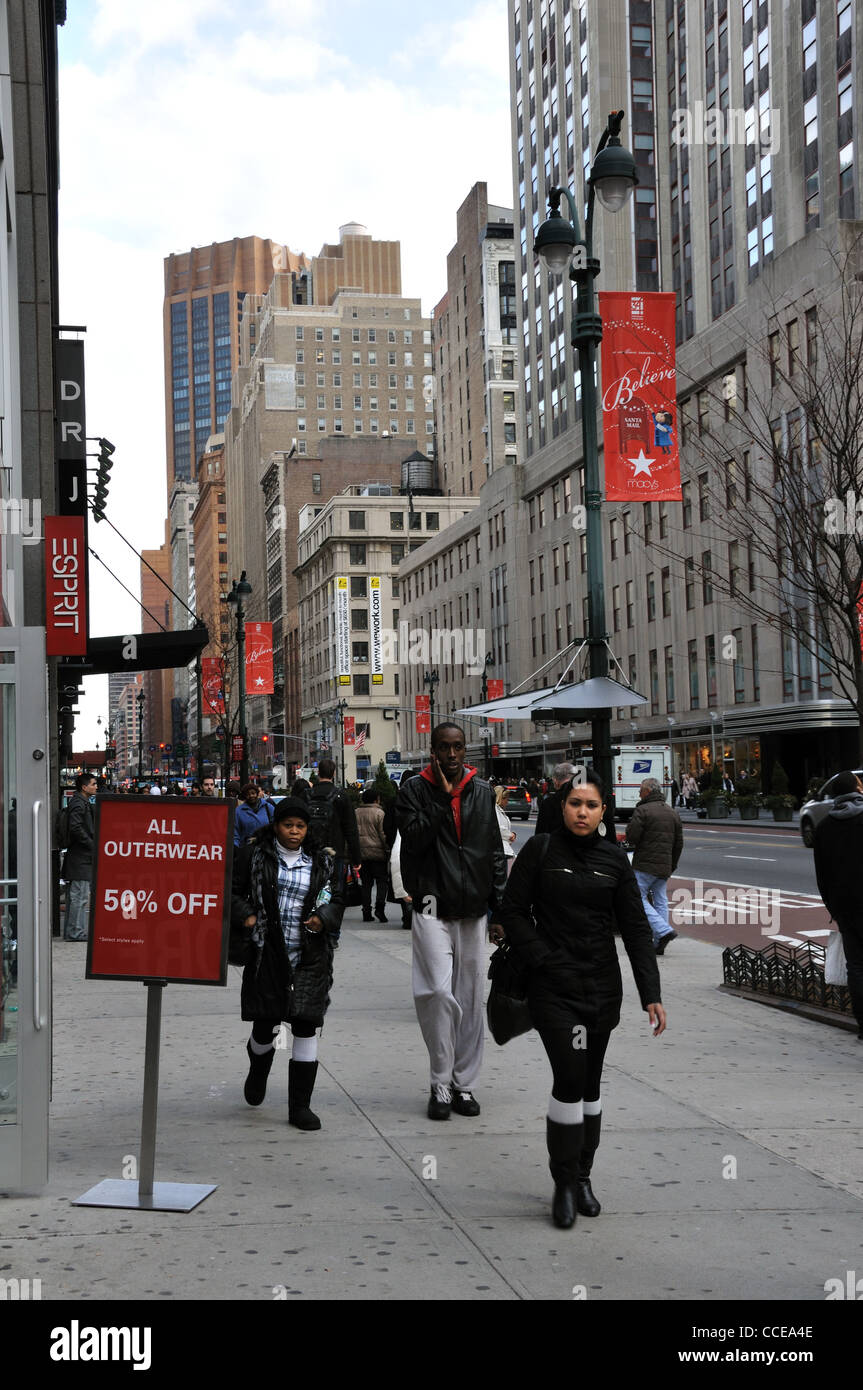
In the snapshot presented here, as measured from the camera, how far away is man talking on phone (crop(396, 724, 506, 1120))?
7.61m

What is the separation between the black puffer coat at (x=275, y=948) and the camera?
7184 millimetres

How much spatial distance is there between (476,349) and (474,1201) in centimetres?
11960

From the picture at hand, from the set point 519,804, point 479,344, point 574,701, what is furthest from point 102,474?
point 479,344

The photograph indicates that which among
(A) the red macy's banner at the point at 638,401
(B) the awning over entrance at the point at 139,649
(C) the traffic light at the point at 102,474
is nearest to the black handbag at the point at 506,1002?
(A) the red macy's banner at the point at 638,401

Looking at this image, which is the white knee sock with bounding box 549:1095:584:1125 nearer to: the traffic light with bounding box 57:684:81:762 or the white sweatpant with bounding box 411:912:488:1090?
the white sweatpant with bounding box 411:912:488:1090

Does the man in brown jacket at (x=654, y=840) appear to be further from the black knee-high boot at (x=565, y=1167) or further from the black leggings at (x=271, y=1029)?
the black knee-high boot at (x=565, y=1167)

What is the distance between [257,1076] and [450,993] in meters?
1.13

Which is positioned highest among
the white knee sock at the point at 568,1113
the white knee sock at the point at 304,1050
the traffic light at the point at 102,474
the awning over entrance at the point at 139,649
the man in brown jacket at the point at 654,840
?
the traffic light at the point at 102,474

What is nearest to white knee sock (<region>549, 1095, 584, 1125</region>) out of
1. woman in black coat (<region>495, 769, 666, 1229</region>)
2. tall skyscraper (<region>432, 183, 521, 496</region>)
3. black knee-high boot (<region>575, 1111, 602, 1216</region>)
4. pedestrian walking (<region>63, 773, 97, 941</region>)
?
woman in black coat (<region>495, 769, 666, 1229</region>)

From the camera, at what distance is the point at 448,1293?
4.76 m

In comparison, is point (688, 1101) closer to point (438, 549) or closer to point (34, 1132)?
point (34, 1132)

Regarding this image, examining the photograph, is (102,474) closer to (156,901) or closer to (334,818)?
(334,818)

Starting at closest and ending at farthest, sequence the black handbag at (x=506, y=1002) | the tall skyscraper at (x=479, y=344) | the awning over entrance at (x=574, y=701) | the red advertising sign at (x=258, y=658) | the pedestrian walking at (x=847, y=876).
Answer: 1. the black handbag at (x=506, y=1002)
2. the pedestrian walking at (x=847, y=876)
3. the awning over entrance at (x=574, y=701)
4. the red advertising sign at (x=258, y=658)
5. the tall skyscraper at (x=479, y=344)

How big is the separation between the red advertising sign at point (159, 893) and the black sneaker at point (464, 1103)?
2122mm
